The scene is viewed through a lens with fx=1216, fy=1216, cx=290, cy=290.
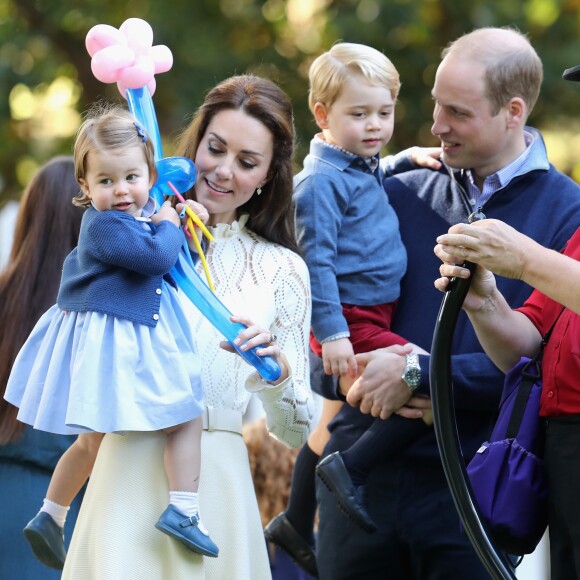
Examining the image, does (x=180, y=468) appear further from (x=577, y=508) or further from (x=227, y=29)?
(x=227, y=29)

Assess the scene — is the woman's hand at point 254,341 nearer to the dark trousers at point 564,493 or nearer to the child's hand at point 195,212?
the child's hand at point 195,212

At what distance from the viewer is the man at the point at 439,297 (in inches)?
145

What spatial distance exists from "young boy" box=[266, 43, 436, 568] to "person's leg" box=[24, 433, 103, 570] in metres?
0.81

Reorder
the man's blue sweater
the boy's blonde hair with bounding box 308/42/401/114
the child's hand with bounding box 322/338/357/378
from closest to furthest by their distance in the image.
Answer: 1. the man's blue sweater
2. the child's hand with bounding box 322/338/357/378
3. the boy's blonde hair with bounding box 308/42/401/114

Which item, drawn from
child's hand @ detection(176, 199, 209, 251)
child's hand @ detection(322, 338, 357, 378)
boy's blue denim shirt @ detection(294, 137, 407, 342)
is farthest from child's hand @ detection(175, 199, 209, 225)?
child's hand @ detection(322, 338, 357, 378)

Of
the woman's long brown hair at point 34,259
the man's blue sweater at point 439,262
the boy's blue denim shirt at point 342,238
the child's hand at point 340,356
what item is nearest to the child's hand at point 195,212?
the boy's blue denim shirt at point 342,238

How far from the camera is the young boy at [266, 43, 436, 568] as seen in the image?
3.77 metres

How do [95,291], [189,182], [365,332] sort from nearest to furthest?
1. [95,291]
2. [189,182]
3. [365,332]

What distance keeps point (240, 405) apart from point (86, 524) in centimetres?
55

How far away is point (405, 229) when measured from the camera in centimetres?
397

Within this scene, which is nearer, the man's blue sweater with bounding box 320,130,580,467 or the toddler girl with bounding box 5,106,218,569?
the toddler girl with bounding box 5,106,218,569

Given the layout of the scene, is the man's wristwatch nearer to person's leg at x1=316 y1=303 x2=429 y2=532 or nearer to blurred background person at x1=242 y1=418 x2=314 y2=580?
person's leg at x1=316 y1=303 x2=429 y2=532

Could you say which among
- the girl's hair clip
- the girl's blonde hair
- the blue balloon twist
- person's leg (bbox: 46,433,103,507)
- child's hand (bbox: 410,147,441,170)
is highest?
child's hand (bbox: 410,147,441,170)

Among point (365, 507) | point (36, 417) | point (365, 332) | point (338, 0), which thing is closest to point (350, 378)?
point (365, 332)
